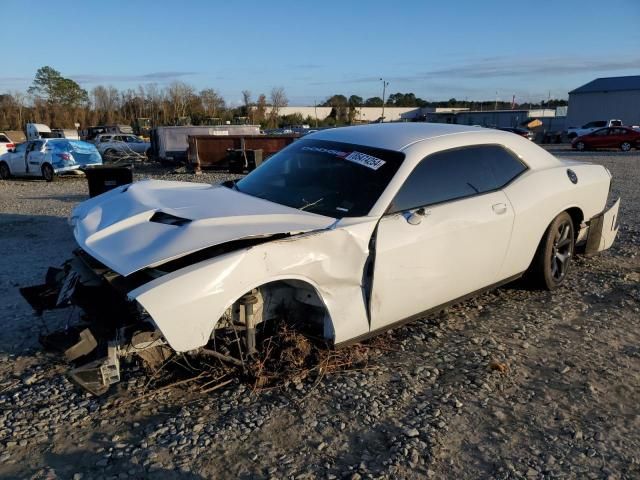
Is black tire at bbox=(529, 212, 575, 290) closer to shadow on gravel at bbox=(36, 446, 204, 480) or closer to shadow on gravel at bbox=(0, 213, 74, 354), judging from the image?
shadow on gravel at bbox=(36, 446, 204, 480)

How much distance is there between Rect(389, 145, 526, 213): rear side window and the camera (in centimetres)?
375

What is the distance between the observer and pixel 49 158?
1656 centimetres

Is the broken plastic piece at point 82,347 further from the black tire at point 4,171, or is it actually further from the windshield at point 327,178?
the black tire at point 4,171

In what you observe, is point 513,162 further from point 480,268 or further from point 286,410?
point 286,410

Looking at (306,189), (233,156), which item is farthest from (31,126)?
(306,189)

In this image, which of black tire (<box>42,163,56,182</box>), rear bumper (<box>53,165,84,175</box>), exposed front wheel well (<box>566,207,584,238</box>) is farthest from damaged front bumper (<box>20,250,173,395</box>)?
black tire (<box>42,163,56,182</box>)

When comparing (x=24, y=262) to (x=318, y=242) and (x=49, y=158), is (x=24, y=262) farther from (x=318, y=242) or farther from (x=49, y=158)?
(x=49, y=158)

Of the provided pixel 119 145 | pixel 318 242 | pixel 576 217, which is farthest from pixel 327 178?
pixel 119 145

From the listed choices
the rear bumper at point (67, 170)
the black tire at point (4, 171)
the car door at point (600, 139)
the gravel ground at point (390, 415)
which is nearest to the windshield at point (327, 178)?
the gravel ground at point (390, 415)

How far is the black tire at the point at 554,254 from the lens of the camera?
188 inches

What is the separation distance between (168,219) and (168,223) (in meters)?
0.09

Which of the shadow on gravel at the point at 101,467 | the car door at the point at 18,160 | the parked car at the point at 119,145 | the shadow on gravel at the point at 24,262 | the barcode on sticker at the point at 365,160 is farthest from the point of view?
the parked car at the point at 119,145

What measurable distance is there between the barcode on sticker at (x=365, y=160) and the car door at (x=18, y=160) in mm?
16556

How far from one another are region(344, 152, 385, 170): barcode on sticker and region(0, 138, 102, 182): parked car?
1486 cm
